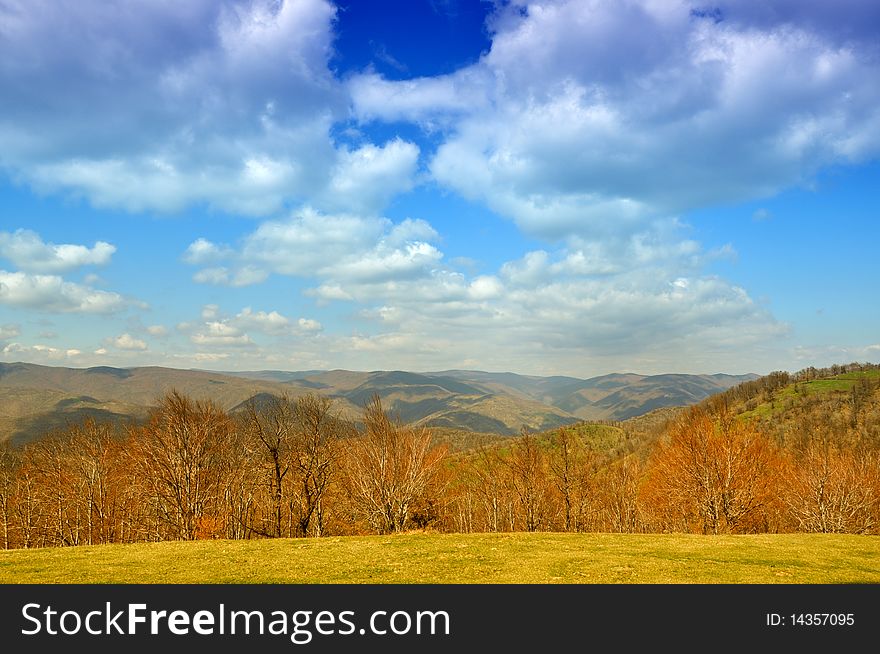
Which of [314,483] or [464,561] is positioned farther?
[314,483]

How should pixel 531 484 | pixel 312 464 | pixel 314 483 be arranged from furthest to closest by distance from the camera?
pixel 531 484 < pixel 314 483 < pixel 312 464

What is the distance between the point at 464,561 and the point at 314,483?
30742 mm

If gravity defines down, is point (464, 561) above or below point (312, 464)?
above

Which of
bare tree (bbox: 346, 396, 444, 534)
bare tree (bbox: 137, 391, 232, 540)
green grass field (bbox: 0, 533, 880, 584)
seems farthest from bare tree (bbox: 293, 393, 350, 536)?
green grass field (bbox: 0, 533, 880, 584)

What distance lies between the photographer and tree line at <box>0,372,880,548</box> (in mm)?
50406

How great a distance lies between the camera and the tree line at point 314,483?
50406 mm

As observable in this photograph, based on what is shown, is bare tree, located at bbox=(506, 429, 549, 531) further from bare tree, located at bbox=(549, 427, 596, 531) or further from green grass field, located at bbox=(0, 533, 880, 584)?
green grass field, located at bbox=(0, 533, 880, 584)

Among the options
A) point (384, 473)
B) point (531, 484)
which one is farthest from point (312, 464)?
point (531, 484)

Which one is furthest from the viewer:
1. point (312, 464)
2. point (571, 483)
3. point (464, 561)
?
point (571, 483)

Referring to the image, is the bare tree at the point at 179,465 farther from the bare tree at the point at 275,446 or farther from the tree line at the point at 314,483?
the bare tree at the point at 275,446

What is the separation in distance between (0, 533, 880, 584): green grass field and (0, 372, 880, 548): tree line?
64.7 ft

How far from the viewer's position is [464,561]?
79.4 feet

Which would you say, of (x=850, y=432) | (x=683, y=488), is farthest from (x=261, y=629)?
(x=850, y=432)

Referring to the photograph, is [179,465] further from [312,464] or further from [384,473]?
[384,473]
